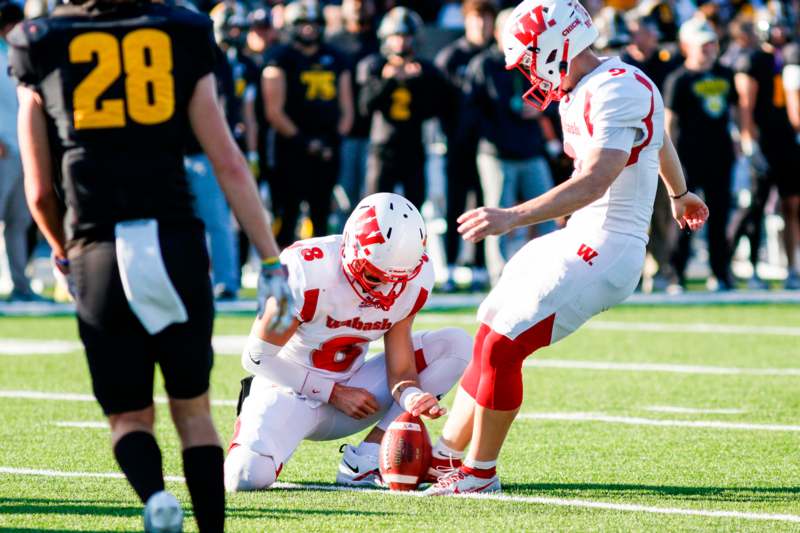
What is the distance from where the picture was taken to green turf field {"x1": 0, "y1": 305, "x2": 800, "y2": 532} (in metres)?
4.63

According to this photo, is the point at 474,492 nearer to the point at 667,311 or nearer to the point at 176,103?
the point at 176,103

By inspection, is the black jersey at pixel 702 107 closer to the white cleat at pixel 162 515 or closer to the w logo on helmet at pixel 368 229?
the w logo on helmet at pixel 368 229

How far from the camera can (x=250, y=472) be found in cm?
518

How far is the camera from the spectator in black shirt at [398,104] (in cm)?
1198

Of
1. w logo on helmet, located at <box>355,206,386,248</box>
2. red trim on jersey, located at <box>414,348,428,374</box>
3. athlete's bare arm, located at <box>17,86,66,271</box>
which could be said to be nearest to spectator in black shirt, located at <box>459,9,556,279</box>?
red trim on jersey, located at <box>414,348,428,374</box>

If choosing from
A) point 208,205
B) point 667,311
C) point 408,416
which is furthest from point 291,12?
point 408,416

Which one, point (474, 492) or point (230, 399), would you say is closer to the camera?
point (474, 492)

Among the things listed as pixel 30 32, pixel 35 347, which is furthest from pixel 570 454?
pixel 35 347

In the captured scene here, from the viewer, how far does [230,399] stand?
289 inches

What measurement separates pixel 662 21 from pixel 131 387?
445 inches

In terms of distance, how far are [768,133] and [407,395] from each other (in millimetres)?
7987

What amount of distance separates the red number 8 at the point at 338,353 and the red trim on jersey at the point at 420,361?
0.21 m

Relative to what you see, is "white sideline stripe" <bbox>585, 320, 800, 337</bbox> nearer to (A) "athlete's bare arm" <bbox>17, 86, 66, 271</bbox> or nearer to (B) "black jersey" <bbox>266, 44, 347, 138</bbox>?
(B) "black jersey" <bbox>266, 44, 347, 138</bbox>

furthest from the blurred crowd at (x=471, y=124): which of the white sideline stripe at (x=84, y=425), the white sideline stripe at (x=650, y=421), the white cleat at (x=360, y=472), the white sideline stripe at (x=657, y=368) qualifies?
the white cleat at (x=360, y=472)
